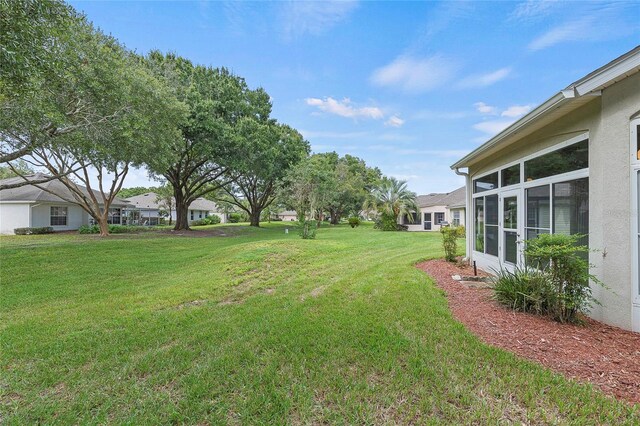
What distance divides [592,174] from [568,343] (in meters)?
2.43

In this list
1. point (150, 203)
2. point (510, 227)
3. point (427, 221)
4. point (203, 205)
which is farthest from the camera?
point (203, 205)

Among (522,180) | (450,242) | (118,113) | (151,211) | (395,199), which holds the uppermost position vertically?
(118,113)

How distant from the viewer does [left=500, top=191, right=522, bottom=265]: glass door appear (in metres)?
6.23

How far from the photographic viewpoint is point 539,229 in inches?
218

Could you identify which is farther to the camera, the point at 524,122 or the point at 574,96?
the point at 524,122

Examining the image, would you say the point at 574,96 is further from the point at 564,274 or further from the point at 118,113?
the point at 118,113

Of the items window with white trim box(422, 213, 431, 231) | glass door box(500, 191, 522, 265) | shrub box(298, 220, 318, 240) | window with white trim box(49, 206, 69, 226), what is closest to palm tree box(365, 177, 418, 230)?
window with white trim box(422, 213, 431, 231)

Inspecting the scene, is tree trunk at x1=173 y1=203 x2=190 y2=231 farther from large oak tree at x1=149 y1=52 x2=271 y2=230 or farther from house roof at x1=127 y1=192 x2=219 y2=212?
house roof at x1=127 y1=192 x2=219 y2=212

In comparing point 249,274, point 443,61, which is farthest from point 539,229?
point 443,61

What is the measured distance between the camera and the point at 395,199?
25750 mm

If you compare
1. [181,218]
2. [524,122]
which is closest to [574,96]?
[524,122]

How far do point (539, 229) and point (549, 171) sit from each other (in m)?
1.10

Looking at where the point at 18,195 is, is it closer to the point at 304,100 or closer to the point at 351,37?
the point at 304,100

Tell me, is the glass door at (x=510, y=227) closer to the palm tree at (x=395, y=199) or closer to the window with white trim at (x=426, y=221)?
the palm tree at (x=395, y=199)
